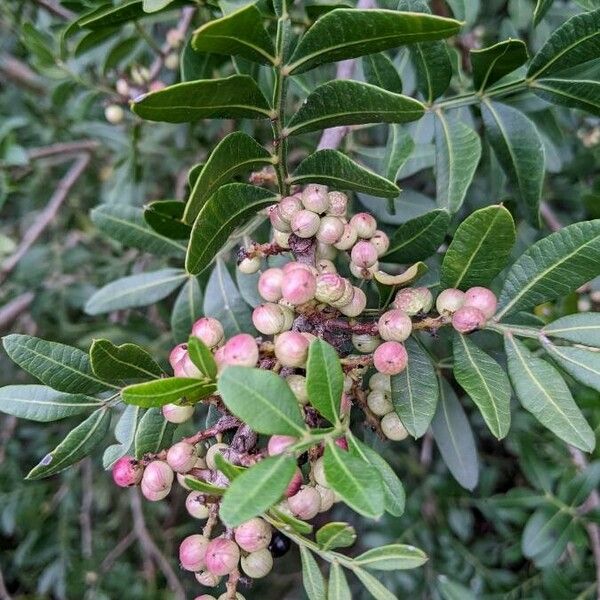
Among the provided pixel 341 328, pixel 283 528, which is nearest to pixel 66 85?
pixel 341 328

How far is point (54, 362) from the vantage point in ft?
→ 2.86

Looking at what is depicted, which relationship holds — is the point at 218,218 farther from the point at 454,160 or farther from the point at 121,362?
the point at 454,160

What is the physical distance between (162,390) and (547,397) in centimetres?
42

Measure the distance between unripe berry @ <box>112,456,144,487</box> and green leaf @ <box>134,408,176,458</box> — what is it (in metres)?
0.02

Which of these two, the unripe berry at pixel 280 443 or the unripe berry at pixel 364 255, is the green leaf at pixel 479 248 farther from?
the unripe berry at pixel 280 443

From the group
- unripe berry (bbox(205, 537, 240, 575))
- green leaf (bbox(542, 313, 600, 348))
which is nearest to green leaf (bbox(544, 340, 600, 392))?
green leaf (bbox(542, 313, 600, 348))

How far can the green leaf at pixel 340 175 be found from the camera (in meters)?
0.78

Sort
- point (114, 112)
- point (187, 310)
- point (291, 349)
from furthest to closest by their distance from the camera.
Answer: point (114, 112) → point (187, 310) → point (291, 349)

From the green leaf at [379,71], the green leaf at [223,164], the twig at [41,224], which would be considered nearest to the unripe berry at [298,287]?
the green leaf at [223,164]

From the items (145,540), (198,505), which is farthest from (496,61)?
(145,540)

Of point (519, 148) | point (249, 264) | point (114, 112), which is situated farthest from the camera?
point (114, 112)

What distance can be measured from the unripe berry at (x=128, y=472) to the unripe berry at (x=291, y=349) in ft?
0.74

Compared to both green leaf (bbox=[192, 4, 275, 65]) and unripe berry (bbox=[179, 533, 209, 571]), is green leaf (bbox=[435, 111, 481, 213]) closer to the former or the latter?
green leaf (bbox=[192, 4, 275, 65])

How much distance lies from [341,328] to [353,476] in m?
0.22
